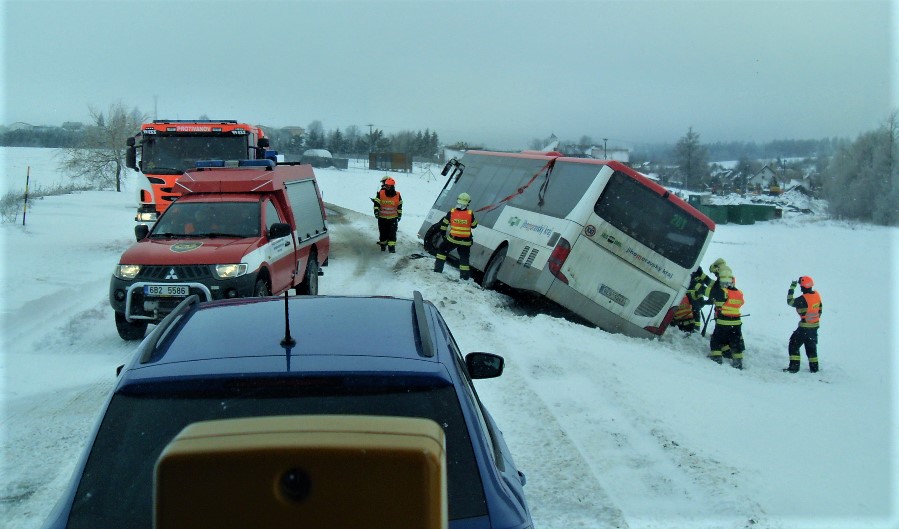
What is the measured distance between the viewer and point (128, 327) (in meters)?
9.57

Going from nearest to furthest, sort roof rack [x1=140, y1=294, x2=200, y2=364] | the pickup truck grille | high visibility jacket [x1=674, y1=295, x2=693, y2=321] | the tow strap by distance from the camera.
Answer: roof rack [x1=140, y1=294, x2=200, y2=364] → the pickup truck grille → the tow strap → high visibility jacket [x1=674, y1=295, x2=693, y2=321]

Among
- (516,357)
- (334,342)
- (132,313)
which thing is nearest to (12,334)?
(132,313)

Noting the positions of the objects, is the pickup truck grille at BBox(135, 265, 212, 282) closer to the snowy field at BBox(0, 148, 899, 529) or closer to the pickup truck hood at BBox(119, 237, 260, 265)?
the pickup truck hood at BBox(119, 237, 260, 265)

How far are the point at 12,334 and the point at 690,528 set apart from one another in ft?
29.0

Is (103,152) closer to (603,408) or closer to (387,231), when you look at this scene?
(387,231)

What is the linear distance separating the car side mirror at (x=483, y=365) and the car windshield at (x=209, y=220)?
6.66m

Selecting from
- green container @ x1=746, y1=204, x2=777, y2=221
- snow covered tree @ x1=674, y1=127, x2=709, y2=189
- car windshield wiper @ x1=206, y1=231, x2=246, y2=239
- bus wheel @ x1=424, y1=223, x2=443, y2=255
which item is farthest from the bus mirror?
green container @ x1=746, y1=204, x2=777, y2=221

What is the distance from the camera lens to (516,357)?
9.19m

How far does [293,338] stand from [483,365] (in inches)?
64.8

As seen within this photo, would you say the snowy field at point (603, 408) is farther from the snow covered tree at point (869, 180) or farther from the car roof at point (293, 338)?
the snow covered tree at point (869, 180)

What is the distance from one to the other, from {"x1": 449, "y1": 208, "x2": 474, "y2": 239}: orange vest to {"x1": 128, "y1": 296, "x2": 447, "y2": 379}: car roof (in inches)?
430

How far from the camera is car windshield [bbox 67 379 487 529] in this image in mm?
2580

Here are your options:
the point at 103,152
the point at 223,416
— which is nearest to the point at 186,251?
the point at 223,416

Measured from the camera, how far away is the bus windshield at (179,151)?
55.9 feet
